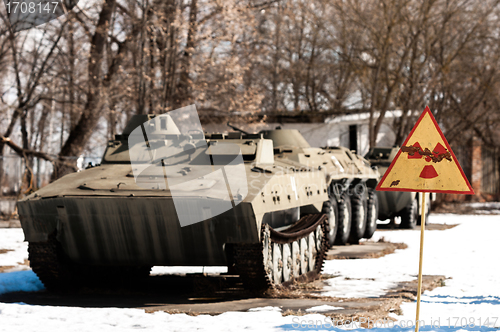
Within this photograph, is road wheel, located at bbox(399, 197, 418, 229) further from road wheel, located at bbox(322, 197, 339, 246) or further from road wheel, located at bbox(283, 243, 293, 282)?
road wheel, located at bbox(283, 243, 293, 282)

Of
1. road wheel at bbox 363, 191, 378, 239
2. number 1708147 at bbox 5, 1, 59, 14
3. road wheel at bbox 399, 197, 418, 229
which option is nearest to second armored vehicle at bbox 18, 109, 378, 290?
road wheel at bbox 363, 191, 378, 239

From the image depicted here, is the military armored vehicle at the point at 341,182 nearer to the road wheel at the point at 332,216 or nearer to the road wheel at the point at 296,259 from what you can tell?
the road wheel at the point at 332,216

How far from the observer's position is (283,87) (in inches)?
1640

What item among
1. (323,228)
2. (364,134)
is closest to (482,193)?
(364,134)

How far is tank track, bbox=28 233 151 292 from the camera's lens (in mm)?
8984

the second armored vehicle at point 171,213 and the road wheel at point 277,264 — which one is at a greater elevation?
the second armored vehicle at point 171,213

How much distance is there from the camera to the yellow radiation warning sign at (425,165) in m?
6.11

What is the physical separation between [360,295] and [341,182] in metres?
7.26

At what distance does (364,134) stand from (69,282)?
79.0ft

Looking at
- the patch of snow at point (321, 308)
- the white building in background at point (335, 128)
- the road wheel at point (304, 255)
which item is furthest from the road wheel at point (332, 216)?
the white building in background at point (335, 128)

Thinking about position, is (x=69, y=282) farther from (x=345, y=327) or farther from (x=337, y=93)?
(x=337, y=93)

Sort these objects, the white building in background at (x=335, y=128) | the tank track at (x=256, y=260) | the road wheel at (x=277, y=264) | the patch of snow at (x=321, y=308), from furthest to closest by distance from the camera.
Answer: the white building in background at (x=335, y=128) → the road wheel at (x=277, y=264) → the tank track at (x=256, y=260) → the patch of snow at (x=321, y=308)

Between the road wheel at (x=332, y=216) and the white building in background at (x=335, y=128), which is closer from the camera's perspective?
the road wheel at (x=332, y=216)

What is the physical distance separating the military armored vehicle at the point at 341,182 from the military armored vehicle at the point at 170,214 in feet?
12.3
